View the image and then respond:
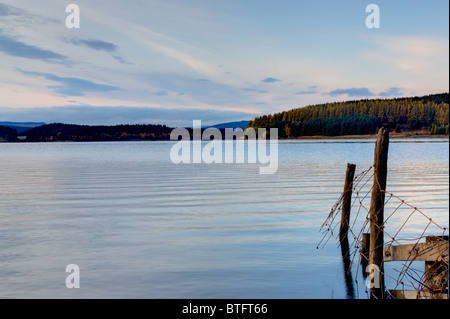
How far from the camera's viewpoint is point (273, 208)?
79.7ft

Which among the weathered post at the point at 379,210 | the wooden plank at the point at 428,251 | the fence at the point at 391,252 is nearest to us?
the wooden plank at the point at 428,251

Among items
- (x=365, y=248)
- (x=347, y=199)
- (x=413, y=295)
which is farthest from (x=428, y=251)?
(x=347, y=199)

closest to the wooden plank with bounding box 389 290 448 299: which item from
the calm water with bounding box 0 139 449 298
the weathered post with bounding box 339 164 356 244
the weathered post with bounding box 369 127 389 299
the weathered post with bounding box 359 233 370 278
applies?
the weathered post with bounding box 369 127 389 299

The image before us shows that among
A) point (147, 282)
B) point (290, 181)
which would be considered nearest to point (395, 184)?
point (290, 181)

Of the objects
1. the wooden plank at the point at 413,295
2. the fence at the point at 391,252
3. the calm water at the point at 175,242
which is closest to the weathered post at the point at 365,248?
the fence at the point at 391,252

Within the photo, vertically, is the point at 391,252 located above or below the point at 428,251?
below

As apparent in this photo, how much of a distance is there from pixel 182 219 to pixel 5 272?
8.96 metres

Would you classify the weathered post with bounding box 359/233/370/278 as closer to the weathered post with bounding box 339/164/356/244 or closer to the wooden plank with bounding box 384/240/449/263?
the weathered post with bounding box 339/164/356/244

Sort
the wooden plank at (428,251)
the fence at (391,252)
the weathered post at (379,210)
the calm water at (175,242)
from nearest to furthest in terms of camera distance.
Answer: the wooden plank at (428,251) → the fence at (391,252) → the weathered post at (379,210) → the calm water at (175,242)

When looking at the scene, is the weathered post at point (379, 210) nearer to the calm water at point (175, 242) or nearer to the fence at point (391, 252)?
the fence at point (391, 252)

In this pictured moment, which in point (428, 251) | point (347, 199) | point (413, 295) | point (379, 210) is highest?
point (379, 210)

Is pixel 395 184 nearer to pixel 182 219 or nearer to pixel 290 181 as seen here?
pixel 290 181

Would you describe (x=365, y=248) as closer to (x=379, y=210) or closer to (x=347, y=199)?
(x=379, y=210)
